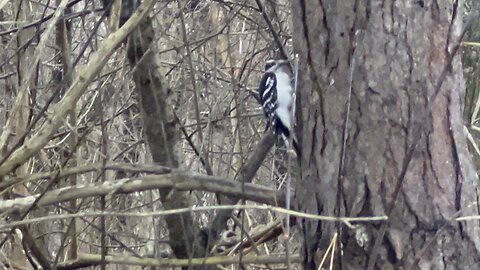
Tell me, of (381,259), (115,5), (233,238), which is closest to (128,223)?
(233,238)

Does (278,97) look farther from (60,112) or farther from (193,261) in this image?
A: (60,112)

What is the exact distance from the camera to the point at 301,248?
246 cm

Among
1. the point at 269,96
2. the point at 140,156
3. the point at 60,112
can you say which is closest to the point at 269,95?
the point at 269,96

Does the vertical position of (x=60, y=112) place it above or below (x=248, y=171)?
above

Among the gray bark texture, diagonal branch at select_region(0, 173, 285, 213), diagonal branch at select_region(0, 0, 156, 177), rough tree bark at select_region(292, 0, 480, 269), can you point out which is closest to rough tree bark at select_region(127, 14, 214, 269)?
the gray bark texture

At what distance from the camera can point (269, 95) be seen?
3.65 meters

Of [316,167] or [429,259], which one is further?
[316,167]

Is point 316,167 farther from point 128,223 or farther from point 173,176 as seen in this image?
point 128,223

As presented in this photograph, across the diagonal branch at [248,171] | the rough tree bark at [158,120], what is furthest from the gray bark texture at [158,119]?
the diagonal branch at [248,171]

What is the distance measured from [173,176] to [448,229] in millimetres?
843

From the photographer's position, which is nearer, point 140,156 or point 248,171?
point 248,171

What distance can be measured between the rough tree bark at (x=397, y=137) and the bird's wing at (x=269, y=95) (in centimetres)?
117

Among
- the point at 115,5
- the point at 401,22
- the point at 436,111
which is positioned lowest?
the point at 436,111

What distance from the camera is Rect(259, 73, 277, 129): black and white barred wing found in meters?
3.56
